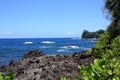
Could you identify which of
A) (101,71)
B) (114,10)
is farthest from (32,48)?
(101,71)

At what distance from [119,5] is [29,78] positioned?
54.3 ft

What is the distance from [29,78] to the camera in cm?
1698

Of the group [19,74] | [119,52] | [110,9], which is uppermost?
[110,9]

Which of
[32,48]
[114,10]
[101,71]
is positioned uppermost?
[114,10]

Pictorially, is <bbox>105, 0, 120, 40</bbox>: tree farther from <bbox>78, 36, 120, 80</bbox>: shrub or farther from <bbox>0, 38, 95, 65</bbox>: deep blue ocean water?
<bbox>78, 36, 120, 80</bbox>: shrub

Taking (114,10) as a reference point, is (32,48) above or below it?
below

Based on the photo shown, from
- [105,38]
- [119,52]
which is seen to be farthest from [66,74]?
[105,38]

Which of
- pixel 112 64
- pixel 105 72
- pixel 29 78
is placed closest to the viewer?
pixel 105 72

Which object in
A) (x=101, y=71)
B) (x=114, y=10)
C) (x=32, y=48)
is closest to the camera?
(x=101, y=71)

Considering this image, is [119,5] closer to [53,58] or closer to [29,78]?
[53,58]

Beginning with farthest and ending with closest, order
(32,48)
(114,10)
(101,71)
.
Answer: (32,48), (114,10), (101,71)

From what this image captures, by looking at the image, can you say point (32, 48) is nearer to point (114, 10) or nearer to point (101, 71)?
point (114, 10)

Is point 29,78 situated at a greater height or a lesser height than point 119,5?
lesser

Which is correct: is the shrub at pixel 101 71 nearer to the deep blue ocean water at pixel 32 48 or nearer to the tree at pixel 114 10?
the tree at pixel 114 10
